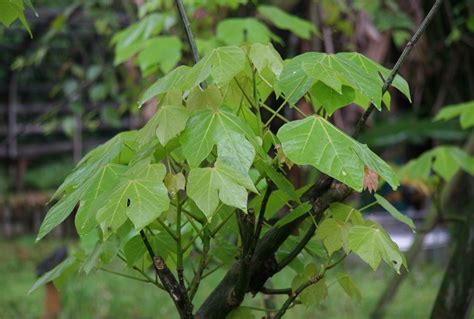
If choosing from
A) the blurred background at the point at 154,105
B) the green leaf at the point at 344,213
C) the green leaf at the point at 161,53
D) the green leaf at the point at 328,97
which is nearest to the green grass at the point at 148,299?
the blurred background at the point at 154,105

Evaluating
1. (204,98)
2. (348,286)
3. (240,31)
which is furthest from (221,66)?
(240,31)

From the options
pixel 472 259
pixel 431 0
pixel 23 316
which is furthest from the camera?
pixel 23 316

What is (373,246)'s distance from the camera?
0.79 m

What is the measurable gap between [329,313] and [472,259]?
8.33 ft

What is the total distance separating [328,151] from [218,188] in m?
0.11

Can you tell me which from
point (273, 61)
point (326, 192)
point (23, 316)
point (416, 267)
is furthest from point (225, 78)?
point (416, 267)

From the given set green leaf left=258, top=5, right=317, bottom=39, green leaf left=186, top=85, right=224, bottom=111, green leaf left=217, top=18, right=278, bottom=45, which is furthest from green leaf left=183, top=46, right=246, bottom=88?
green leaf left=258, top=5, right=317, bottom=39

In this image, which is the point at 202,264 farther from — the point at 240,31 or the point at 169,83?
the point at 240,31

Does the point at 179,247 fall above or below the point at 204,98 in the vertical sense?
below

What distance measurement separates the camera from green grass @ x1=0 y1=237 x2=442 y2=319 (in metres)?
3.61

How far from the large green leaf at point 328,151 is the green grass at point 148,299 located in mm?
2311

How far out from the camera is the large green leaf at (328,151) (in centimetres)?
71

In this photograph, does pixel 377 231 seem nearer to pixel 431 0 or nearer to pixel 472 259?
pixel 472 259

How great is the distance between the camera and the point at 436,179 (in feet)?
5.85
